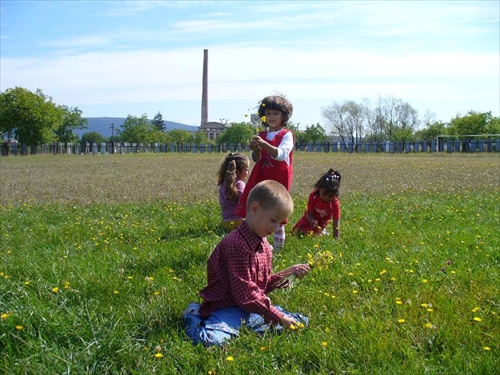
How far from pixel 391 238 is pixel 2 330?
14.4 ft

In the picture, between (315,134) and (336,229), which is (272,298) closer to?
(336,229)

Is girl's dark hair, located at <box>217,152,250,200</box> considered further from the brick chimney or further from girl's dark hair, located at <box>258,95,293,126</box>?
the brick chimney

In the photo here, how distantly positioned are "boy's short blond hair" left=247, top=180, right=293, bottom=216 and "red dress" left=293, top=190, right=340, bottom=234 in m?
3.57

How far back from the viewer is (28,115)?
65.6m

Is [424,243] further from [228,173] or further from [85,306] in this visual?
[85,306]

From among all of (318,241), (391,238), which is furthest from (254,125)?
(391,238)

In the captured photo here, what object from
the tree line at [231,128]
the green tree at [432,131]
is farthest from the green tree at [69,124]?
the green tree at [432,131]

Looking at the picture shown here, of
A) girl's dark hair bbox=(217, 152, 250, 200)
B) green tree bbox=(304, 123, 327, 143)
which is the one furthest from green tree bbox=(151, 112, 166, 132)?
girl's dark hair bbox=(217, 152, 250, 200)

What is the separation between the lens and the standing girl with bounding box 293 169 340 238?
24.5ft

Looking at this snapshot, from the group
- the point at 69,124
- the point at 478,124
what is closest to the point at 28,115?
the point at 69,124

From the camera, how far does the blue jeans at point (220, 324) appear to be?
355 cm

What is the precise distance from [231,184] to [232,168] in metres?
0.23

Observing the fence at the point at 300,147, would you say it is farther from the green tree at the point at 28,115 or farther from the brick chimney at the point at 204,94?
the brick chimney at the point at 204,94

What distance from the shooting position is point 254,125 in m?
6.25
